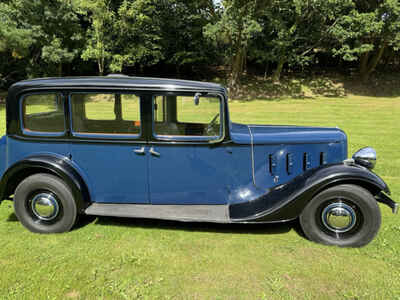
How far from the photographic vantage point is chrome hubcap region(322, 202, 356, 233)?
11.5ft

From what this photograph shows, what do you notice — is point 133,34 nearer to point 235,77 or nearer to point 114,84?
point 235,77

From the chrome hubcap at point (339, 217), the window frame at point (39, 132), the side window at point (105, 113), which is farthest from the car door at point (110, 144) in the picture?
the chrome hubcap at point (339, 217)

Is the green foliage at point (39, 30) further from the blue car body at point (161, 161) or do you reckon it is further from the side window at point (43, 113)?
the blue car body at point (161, 161)

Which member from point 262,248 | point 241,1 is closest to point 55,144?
point 262,248

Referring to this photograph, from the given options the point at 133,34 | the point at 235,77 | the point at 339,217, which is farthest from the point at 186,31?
the point at 339,217

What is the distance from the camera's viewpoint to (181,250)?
358 centimetres

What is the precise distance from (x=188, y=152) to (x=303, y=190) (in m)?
1.48

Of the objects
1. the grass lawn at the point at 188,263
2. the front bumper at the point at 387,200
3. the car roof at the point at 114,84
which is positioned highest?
the car roof at the point at 114,84

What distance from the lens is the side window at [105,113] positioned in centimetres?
379

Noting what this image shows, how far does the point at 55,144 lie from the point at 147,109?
52.0 inches

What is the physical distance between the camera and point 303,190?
137 inches

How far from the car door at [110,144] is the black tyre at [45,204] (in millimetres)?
345

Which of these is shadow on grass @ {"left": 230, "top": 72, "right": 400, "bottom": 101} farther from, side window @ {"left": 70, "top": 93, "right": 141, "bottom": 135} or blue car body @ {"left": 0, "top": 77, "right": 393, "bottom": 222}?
side window @ {"left": 70, "top": 93, "right": 141, "bottom": 135}

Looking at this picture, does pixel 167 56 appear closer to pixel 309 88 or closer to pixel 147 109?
pixel 309 88
